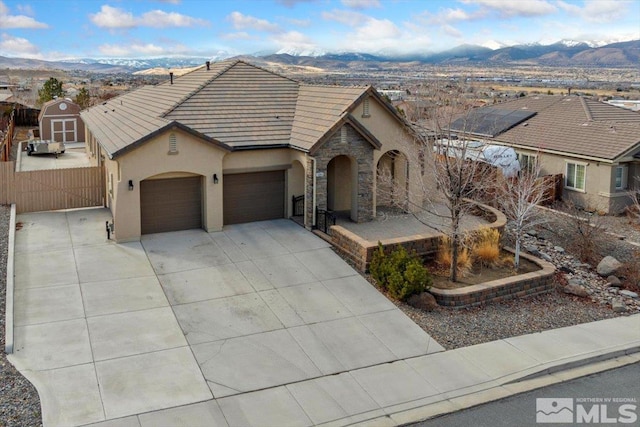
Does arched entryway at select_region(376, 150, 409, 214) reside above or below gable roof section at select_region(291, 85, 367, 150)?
below

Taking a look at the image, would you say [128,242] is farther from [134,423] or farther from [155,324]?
[134,423]

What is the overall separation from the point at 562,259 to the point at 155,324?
1374 centimetres

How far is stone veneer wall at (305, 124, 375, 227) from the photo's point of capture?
21.1 metres

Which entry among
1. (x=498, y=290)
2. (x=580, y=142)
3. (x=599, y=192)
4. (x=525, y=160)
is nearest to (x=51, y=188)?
(x=498, y=290)

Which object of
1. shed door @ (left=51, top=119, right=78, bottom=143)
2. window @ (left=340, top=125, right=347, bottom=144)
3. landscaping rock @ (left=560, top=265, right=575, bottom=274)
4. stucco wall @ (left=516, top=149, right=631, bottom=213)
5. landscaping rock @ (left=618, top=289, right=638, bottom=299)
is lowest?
landscaping rock @ (left=618, top=289, right=638, bottom=299)

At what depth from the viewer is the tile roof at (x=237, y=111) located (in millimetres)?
21531

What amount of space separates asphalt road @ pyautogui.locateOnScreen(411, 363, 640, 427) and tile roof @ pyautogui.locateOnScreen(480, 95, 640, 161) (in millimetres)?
16740

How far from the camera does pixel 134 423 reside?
33.9ft

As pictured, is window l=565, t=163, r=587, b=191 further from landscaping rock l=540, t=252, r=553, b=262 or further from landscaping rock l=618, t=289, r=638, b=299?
landscaping rock l=618, t=289, r=638, b=299

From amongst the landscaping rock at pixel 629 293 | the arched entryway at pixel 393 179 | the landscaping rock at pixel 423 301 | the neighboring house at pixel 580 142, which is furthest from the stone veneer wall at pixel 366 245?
the neighboring house at pixel 580 142

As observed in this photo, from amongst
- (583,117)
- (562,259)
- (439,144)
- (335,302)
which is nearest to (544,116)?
(583,117)

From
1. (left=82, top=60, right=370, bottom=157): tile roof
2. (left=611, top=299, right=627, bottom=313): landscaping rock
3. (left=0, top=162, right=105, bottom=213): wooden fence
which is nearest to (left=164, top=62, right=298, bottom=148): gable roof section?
(left=82, top=60, right=370, bottom=157): tile roof

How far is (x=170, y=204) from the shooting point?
20.9 m

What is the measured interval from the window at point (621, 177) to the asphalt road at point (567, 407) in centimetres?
1671
